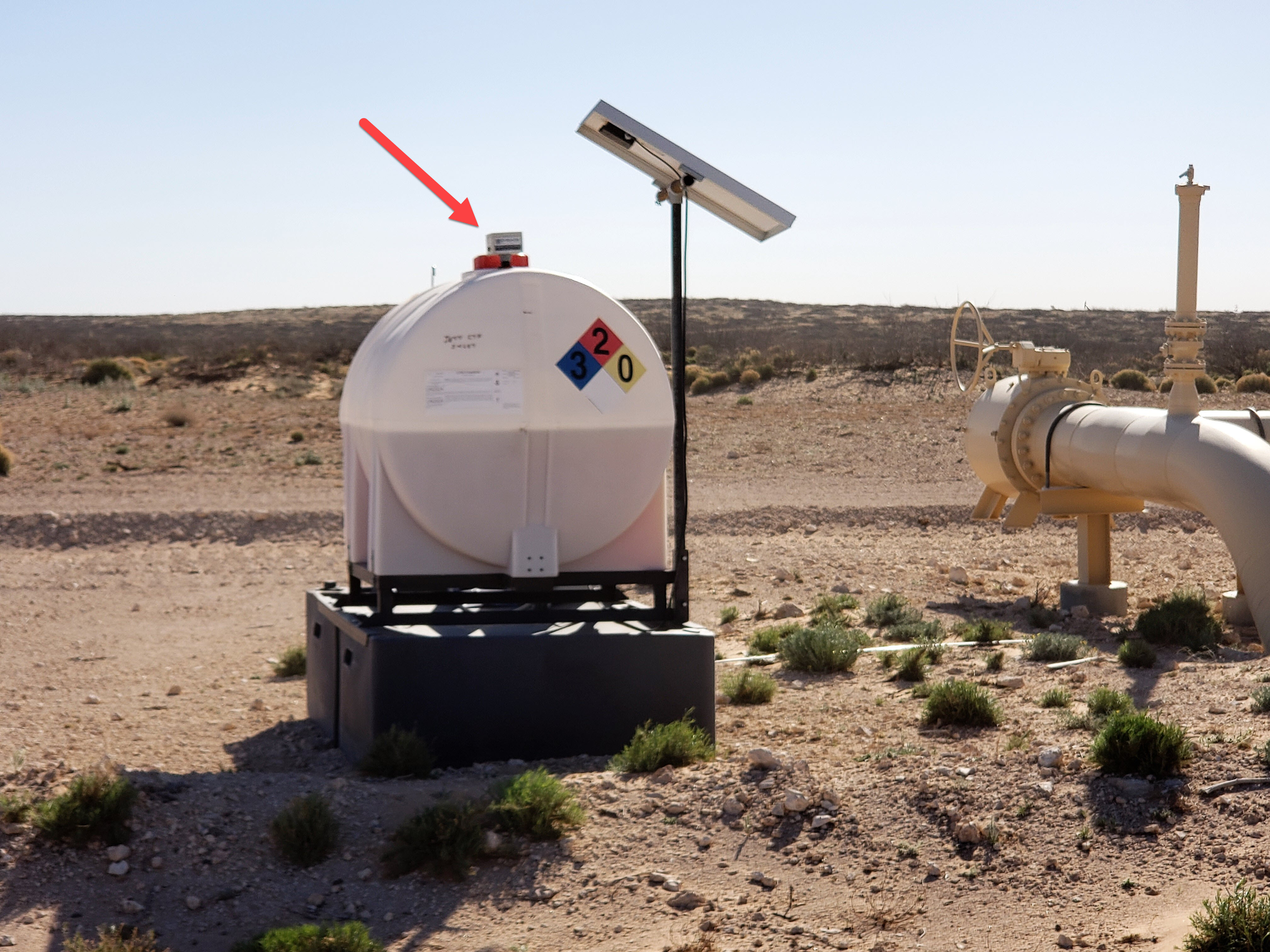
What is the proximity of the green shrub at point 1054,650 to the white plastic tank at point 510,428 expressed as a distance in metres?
3.40

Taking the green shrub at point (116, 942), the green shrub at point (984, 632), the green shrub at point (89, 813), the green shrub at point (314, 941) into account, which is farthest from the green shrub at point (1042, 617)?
the green shrub at point (116, 942)

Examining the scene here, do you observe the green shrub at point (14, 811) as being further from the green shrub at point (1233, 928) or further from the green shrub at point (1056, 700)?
the green shrub at point (1056, 700)

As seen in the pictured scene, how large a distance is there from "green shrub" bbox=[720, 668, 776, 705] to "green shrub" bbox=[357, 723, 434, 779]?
2.45m

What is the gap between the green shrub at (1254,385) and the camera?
2927 centimetres

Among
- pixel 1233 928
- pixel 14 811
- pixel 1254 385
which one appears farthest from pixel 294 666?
pixel 1254 385

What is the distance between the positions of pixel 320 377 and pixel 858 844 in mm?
35219

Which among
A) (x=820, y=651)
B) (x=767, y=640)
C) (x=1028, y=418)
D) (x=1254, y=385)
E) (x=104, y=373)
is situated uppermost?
(x=1254, y=385)

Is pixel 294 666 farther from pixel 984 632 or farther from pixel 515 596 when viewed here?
pixel 984 632

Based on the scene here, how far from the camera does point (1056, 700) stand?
7.26m

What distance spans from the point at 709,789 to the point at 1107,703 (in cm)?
250

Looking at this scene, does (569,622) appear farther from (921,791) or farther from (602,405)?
(921,791)

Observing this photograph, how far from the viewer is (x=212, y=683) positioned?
9.13 meters

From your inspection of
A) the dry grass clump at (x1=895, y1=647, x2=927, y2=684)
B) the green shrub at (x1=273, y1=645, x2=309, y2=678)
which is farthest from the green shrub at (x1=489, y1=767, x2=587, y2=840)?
the green shrub at (x1=273, y1=645, x2=309, y2=678)

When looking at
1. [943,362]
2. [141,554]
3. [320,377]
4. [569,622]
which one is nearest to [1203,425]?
[569,622]
